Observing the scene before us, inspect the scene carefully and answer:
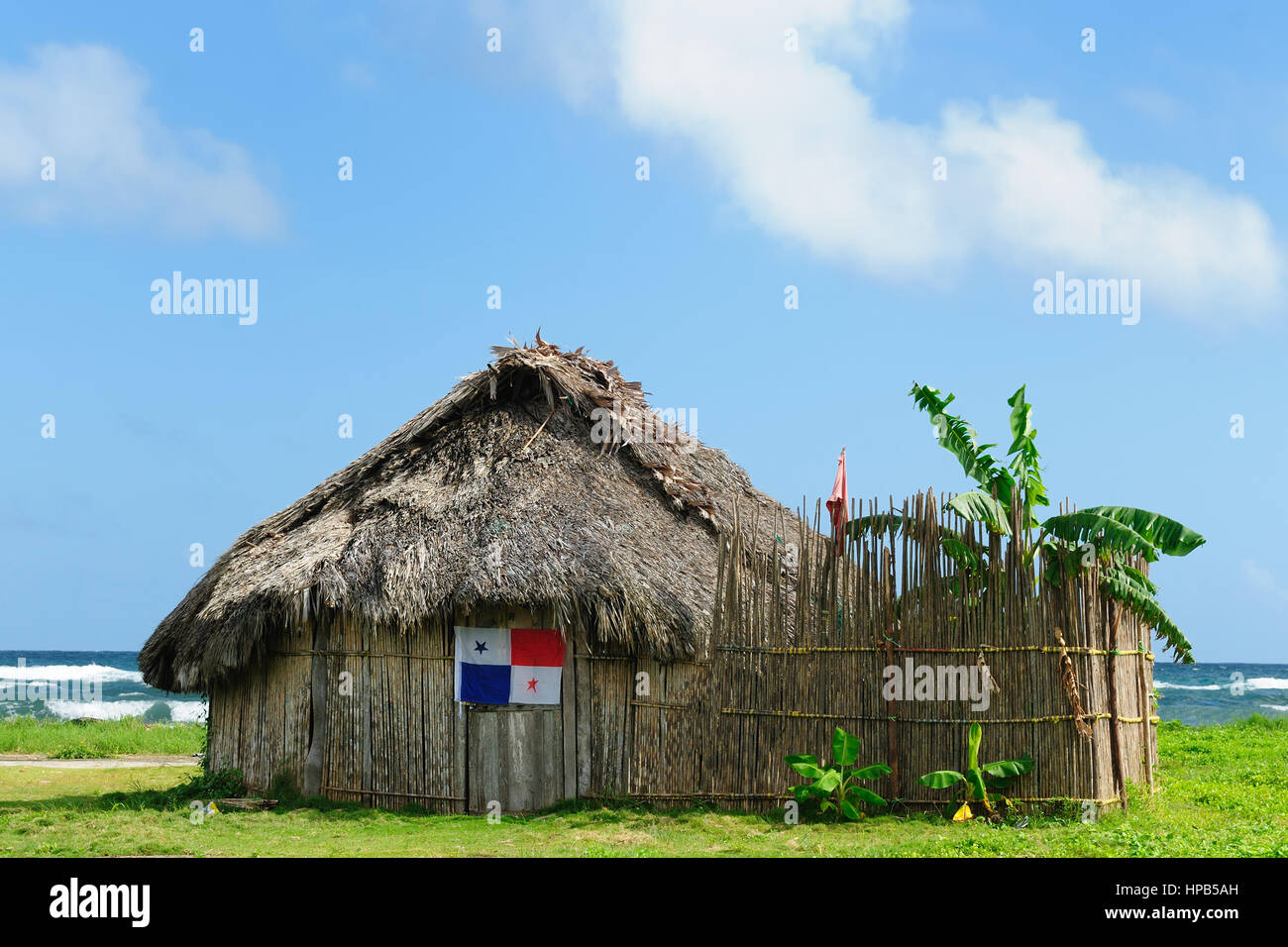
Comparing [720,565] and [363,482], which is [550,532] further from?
[363,482]

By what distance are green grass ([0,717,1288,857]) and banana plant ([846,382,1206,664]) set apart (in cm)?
186

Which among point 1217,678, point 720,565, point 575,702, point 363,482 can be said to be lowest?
point 1217,678

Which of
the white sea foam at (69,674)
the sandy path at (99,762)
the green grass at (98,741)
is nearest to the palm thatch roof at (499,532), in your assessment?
the sandy path at (99,762)

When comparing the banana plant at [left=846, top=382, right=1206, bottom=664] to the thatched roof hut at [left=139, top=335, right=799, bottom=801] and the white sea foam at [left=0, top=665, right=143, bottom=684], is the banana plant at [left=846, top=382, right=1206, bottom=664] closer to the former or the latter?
the thatched roof hut at [left=139, top=335, right=799, bottom=801]

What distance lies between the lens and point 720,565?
10086 millimetres

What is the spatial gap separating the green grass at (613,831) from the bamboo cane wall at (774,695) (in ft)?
1.06

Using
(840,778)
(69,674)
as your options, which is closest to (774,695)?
(840,778)

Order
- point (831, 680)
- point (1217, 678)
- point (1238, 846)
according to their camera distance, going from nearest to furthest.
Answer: point (1238, 846) → point (831, 680) → point (1217, 678)

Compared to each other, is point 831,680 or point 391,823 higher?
point 831,680

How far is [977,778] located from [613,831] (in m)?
2.99

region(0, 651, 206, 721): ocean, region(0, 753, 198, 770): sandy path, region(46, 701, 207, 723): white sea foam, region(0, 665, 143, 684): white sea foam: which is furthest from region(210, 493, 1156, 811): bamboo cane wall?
region(0, 665, 143, 684): white sea foam
